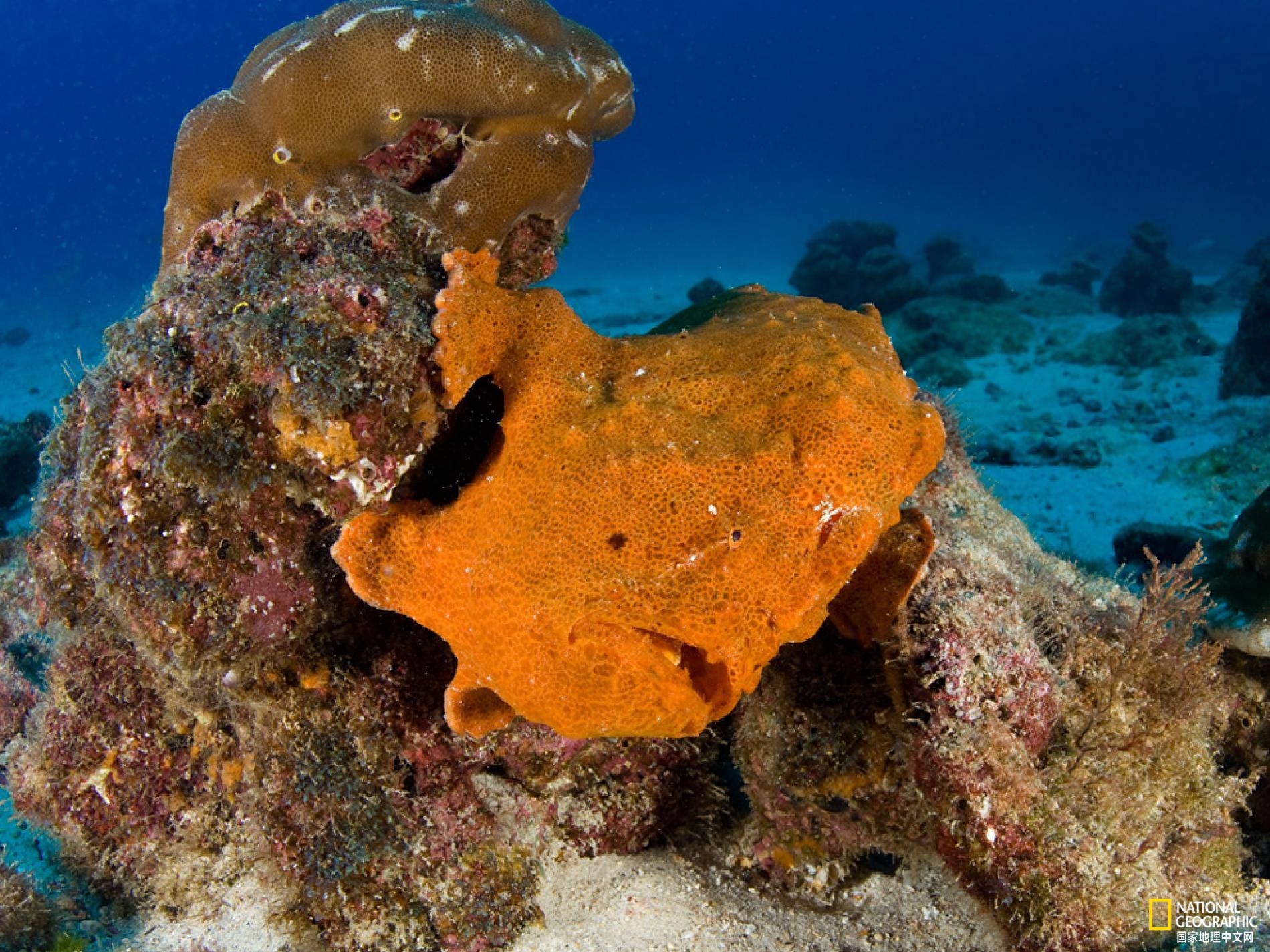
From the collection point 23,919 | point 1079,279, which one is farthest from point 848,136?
point 23,919

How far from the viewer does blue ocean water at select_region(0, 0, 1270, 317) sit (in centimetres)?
4650

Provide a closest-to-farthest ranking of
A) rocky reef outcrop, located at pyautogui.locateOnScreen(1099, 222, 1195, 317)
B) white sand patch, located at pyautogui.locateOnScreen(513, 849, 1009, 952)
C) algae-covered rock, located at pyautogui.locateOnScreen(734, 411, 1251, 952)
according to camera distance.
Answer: algae-covered rock, located at pyautogui.locateOnScreen(734, 411, 1251, 952)
white sand patch, located at pyautogui.locateOnScreen(513, 849, 1009, 952)
rocky reef outcrop, located at pyautogui.locateOnScreen(1099, 222, 1195, 317)

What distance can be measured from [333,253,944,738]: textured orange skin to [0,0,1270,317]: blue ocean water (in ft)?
104

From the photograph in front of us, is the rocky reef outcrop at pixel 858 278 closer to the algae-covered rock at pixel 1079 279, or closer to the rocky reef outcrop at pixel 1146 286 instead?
the rocky reef outcrop at pixel 1146 286

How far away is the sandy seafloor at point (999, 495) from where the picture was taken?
3.12 meters

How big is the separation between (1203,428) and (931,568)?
10.4 m

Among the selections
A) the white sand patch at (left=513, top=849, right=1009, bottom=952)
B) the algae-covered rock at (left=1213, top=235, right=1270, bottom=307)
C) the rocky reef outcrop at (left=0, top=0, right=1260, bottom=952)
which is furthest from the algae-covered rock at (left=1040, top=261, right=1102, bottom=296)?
the white sand patch at (left=513, top=849, right=1009, bottom=952)

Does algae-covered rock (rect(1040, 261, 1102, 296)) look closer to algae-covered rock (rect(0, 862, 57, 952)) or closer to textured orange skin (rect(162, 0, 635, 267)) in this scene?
textured orange skin (rect(162, 0, 635, 267))

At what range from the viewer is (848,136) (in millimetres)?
94938

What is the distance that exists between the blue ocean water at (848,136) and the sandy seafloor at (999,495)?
23.4 meters

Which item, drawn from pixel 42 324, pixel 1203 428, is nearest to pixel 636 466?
pixel 1203 428

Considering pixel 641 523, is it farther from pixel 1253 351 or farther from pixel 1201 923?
pixel 1253 351

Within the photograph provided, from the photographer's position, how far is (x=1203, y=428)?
10477 mm

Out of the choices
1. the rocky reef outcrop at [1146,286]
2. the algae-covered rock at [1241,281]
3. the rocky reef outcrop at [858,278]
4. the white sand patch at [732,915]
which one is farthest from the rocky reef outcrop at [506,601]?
the algae-covered rock at [1241,281]
